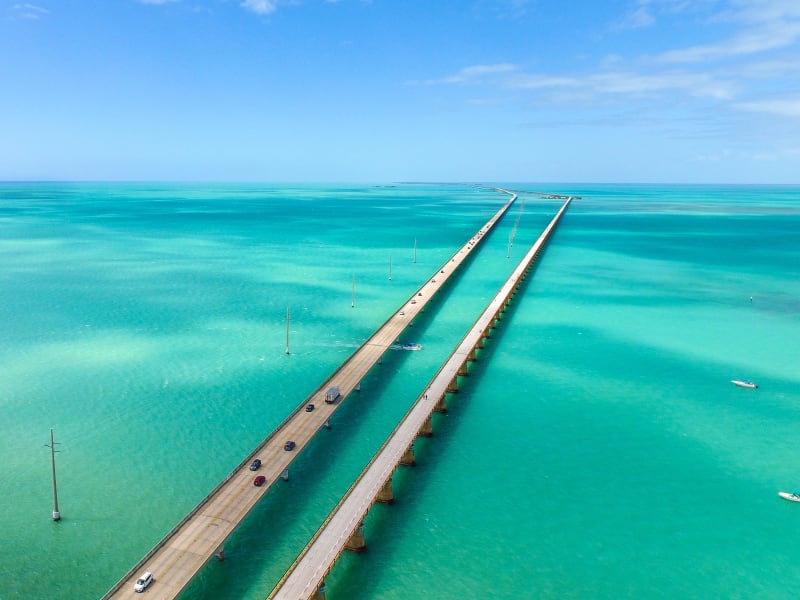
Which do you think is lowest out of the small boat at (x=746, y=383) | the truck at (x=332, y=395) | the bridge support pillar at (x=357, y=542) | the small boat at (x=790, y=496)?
the bridge support pillar at (x=357, y=542)

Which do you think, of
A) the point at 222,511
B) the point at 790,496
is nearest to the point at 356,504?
the point at 222,511

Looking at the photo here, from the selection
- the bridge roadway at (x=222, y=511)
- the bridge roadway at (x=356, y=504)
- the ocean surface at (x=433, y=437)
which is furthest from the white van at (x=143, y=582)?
the bridge roadway at (x=356, y=504)

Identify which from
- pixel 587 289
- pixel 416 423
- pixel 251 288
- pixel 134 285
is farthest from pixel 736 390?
pixel 134 285

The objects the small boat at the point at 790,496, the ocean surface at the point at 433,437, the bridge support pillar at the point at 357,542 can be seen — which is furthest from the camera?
the small boat at the point at 790,496

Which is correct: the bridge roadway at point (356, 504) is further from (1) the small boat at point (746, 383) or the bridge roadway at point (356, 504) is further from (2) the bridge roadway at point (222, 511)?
(1) the small boat at point (746, 383)

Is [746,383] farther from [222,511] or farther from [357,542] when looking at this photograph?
[222,511]

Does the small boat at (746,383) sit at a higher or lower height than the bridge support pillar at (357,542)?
higher

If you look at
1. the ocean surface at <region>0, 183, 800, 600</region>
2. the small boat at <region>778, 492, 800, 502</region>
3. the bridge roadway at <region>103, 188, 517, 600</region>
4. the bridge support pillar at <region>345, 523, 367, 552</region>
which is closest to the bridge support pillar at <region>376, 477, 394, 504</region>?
the ocean surface at <region>0, 183, 800, 600</region>

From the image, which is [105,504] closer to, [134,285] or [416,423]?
[416,423]

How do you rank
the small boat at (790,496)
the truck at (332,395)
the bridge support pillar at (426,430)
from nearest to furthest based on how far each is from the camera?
the small boat at (790,496) → the bridge support pillar at (426,430) → the truck at (332,395)
